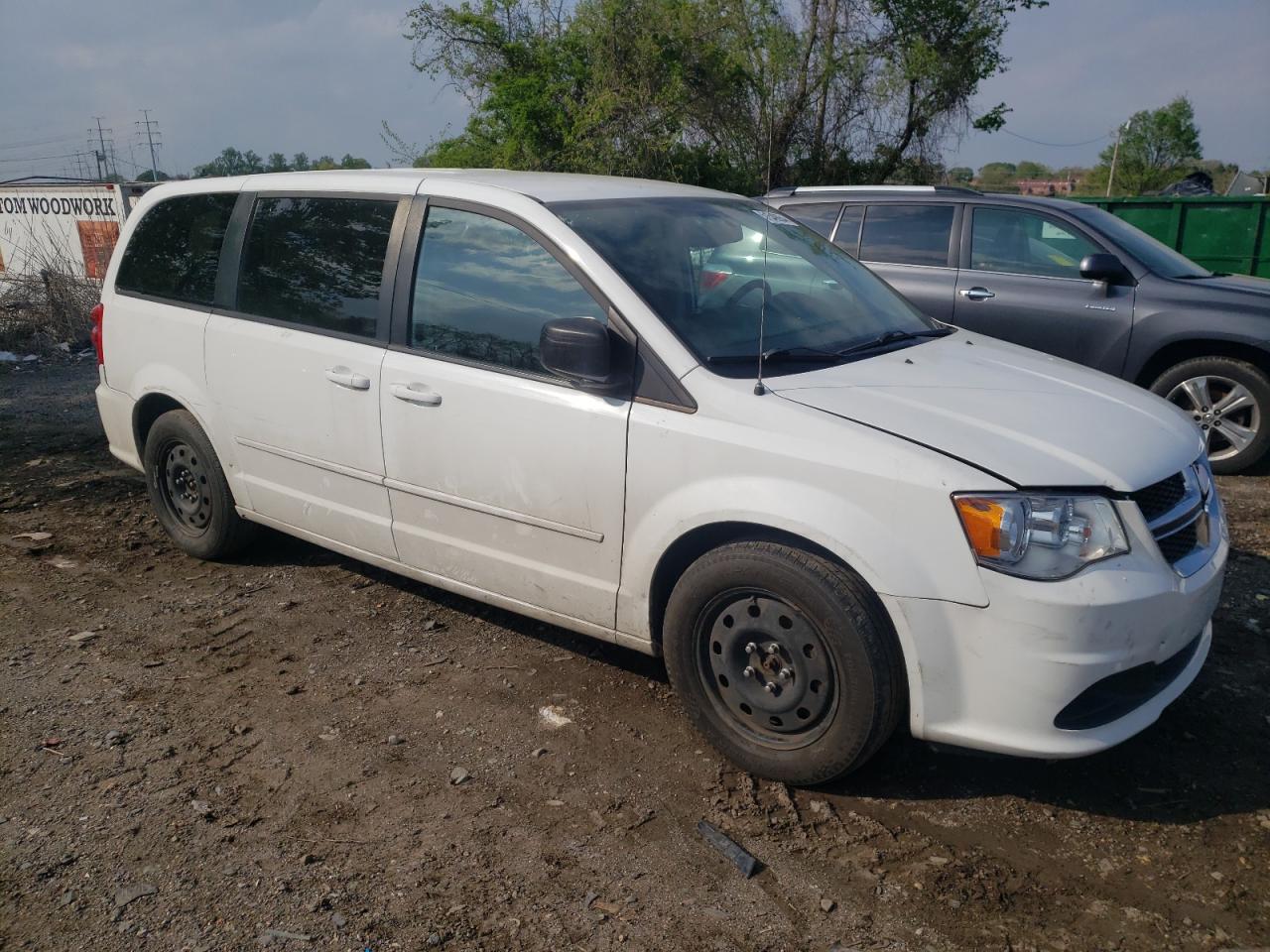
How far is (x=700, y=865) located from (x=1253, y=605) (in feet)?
10.0

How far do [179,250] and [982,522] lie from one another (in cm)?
410

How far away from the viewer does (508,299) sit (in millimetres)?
3711

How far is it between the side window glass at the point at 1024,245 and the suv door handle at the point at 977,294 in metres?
0.19

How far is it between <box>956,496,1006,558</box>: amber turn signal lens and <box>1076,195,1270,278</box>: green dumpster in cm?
1205

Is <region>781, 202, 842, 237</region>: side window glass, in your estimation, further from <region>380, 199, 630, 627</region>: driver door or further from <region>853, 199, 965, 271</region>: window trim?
<region>380, 199, 630, 627</region>: driver door

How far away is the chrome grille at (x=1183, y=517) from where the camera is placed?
2.97 meters

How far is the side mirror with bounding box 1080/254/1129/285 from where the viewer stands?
6.71 meters

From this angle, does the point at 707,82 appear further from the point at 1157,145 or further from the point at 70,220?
the point at 1157,145

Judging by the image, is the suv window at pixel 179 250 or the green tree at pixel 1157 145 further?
the green tree at pixel 1157 145

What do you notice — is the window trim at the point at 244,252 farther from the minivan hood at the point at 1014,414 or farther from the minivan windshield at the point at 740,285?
the minivan hood at the point at 1014,414

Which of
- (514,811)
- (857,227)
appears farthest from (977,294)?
(514,811)

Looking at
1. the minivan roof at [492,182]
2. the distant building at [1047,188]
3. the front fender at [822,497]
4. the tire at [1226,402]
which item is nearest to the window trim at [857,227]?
the tire at [1226,402]

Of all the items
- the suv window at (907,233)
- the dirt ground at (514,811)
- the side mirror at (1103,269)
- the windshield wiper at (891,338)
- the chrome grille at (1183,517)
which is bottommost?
the dirt ground at (514,811)

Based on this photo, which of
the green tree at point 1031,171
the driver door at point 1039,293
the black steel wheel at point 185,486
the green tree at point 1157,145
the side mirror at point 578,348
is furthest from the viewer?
the green tree at point 1031,171
